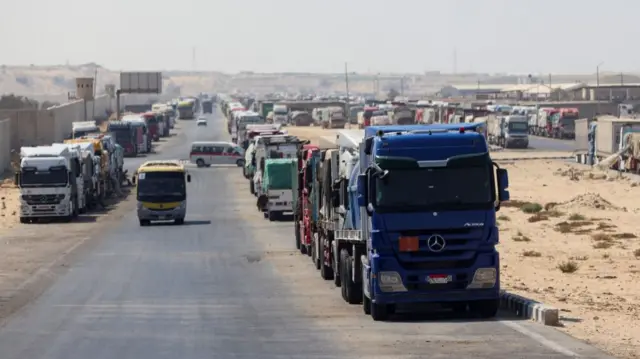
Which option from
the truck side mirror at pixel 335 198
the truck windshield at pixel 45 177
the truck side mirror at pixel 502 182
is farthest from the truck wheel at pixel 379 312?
the truck windshield at pixel 45 177

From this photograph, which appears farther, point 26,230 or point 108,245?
point 26,230

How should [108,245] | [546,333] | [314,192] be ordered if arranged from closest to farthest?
[546,333], [314,192], [108,245]

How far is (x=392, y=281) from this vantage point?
70.6 ft

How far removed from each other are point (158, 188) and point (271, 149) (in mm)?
13387

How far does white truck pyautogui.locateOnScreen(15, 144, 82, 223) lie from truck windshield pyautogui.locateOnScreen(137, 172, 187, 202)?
4.84 meters

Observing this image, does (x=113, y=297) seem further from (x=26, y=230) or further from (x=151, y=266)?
(x=26, y=230)

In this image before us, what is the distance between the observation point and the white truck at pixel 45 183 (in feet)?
178

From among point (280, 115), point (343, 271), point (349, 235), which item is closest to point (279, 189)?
point (343, 271)

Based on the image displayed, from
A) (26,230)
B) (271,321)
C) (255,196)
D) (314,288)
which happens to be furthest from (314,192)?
(255,196)

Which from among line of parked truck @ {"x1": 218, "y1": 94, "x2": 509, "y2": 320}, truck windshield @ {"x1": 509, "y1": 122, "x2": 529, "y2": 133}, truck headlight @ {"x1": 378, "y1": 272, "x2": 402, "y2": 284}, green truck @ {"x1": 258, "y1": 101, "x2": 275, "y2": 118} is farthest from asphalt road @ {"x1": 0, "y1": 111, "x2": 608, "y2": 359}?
green truck @ {"x1": 258, "y1": 101, "x2": 275, "y2": 118}

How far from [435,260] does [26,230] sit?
109ft

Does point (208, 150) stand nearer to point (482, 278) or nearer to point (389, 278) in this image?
point (389, 278)

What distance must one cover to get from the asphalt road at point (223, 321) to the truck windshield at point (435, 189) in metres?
1.93

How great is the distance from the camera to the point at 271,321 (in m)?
22.2
